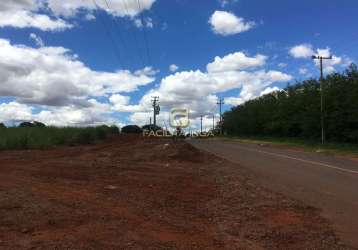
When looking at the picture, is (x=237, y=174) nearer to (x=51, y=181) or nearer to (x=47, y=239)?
(x=51, y=181)

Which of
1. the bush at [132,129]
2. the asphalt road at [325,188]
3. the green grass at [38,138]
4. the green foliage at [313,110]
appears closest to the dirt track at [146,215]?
the asphalt road at [325,188]

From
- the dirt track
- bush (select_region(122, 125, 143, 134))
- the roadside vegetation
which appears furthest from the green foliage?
the dirt track

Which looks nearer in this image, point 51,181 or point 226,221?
point 226,221

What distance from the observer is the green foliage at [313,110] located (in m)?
46.0

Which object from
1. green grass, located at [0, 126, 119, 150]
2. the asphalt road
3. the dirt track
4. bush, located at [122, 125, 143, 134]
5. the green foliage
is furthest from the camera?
bush, located at [122, 125, 143, 134]

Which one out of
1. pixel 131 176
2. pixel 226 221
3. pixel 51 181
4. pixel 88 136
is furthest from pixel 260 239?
pixel 88 136

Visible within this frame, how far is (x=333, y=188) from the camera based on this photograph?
13398 millimetres

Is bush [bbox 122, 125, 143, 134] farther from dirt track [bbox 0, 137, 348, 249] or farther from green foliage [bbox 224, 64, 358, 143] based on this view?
dirt track [bbox 0, 137, 348, 249]

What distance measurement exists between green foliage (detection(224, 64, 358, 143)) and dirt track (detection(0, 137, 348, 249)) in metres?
35.3

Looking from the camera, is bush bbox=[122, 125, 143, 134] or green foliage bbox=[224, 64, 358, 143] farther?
bush bbox=[122, 125, 143, 134]

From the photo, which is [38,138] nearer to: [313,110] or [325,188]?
[325,188]

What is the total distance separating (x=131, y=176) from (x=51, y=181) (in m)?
3.17

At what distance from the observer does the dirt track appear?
21.2 feet

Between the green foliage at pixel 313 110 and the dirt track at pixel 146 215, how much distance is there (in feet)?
116
